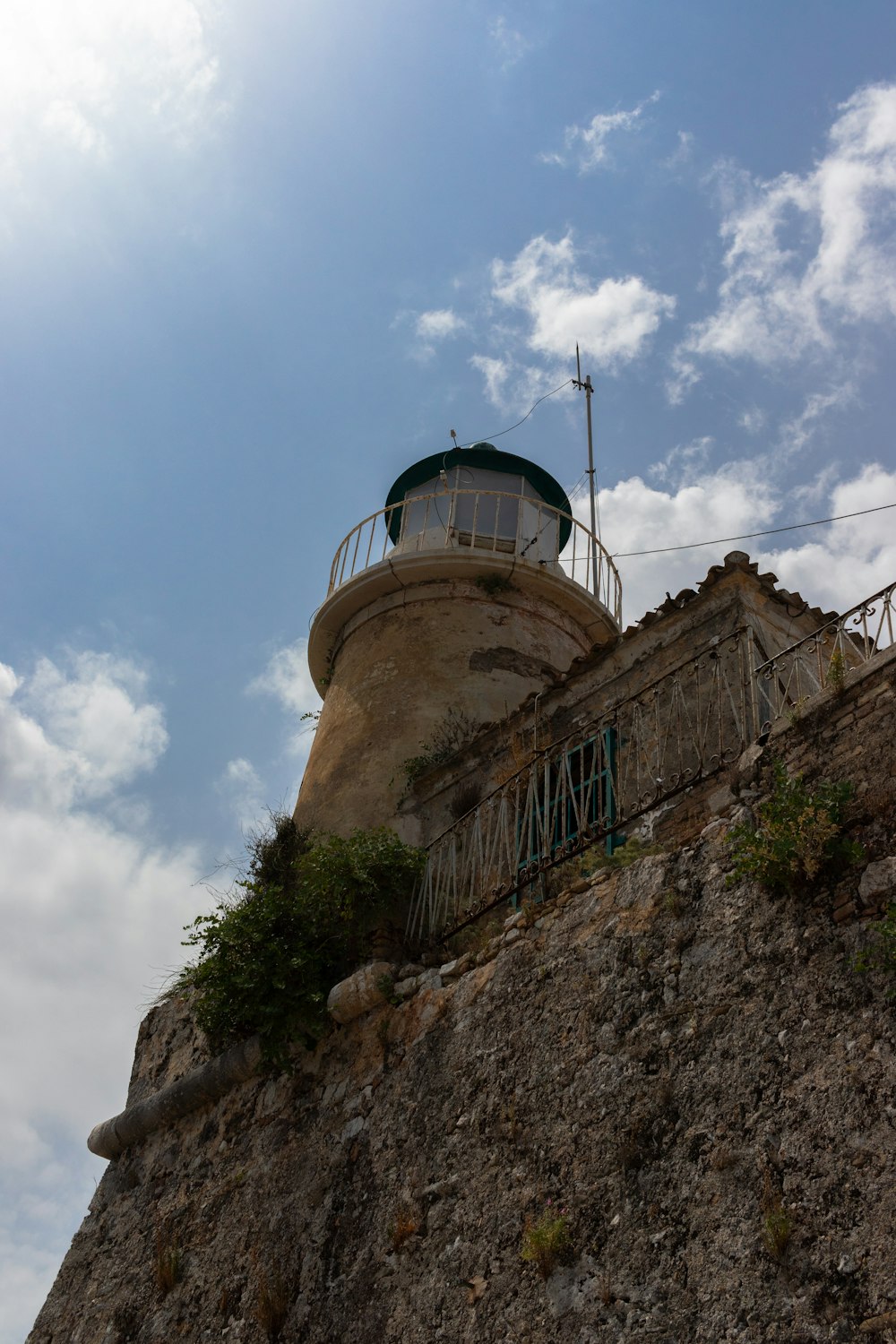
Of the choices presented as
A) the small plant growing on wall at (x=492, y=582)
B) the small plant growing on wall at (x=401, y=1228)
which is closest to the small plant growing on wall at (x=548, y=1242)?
the small plant growing on wall at (x=401, y=1228)

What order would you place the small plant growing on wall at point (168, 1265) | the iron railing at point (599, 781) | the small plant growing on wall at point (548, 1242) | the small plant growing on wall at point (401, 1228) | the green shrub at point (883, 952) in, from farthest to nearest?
1. the small plant growing on wall at point (168, 1265)
2. the iron railing at point (599, 781)
3. the small plant growing on wall at point (401, 1228)
4. the small plant growing on wall at point (548, 1242)
5. the green shrub at point (883, 952)

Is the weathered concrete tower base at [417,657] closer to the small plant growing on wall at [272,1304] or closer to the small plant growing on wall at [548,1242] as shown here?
the small plant growing on wall at [272,1304]

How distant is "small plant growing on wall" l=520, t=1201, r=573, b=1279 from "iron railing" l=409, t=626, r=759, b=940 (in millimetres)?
2358

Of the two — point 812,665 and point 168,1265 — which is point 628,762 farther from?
point 168,1265

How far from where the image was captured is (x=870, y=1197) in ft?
15.5

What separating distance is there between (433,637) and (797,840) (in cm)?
706

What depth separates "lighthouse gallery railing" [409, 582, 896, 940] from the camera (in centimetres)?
736

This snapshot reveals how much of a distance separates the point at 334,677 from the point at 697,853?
7226mm

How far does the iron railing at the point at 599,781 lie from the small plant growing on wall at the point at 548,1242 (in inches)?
92.8

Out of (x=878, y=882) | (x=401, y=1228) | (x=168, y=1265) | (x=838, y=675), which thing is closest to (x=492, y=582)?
(x=838, y=675)

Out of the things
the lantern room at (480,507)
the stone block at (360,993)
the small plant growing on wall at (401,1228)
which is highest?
the lantern room at (480,507)

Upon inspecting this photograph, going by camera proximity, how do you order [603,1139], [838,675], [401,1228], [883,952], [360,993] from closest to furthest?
[883,952] < [603,1139] < [838,675] < [401,1228] < [360,993]

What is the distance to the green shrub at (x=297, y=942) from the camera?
29.6 ft

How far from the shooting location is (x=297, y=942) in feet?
30.6
